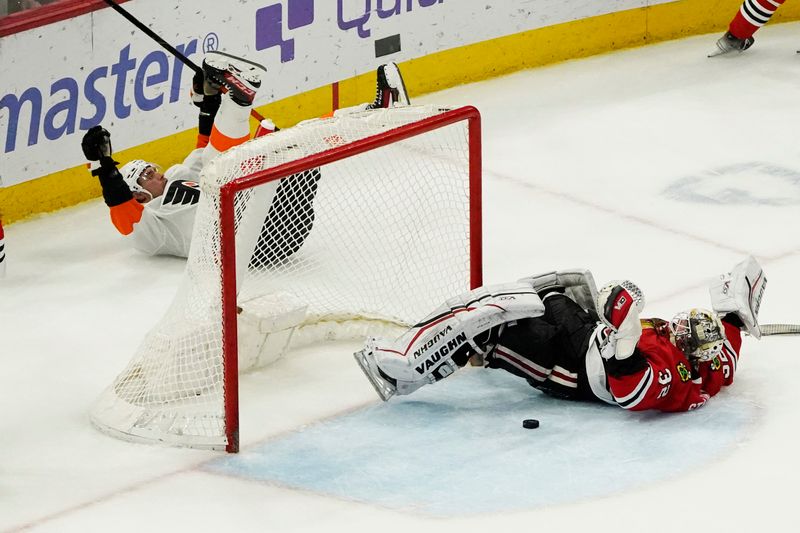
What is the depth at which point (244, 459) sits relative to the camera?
4.36m

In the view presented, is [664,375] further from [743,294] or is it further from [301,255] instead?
[301,255]

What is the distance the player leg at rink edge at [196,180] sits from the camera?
5.14m

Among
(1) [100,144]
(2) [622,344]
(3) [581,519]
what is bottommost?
(3) [581,519]

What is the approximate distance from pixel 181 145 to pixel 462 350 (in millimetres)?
2471

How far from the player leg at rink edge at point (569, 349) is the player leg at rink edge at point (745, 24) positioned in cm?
337

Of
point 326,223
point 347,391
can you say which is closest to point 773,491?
point 347,391

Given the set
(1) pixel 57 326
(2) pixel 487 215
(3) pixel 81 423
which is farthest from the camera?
(2) pixel 487 215

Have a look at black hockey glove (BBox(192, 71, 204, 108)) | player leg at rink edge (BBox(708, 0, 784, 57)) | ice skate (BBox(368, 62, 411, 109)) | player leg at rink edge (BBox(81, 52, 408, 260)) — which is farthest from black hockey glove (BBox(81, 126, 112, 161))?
player leg at rink edge (BBox(708, 0, 784, 57))

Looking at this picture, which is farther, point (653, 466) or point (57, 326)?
point (57, 326)

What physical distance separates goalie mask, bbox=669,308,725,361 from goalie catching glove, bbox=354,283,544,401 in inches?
15.2

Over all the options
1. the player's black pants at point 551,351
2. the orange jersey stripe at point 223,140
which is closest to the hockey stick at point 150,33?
the orange jersey stripe at point 223,140

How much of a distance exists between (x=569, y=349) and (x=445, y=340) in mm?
337

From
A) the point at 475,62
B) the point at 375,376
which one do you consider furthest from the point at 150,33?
the point at 475,62

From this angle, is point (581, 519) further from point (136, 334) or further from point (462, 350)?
point (136, 334)
